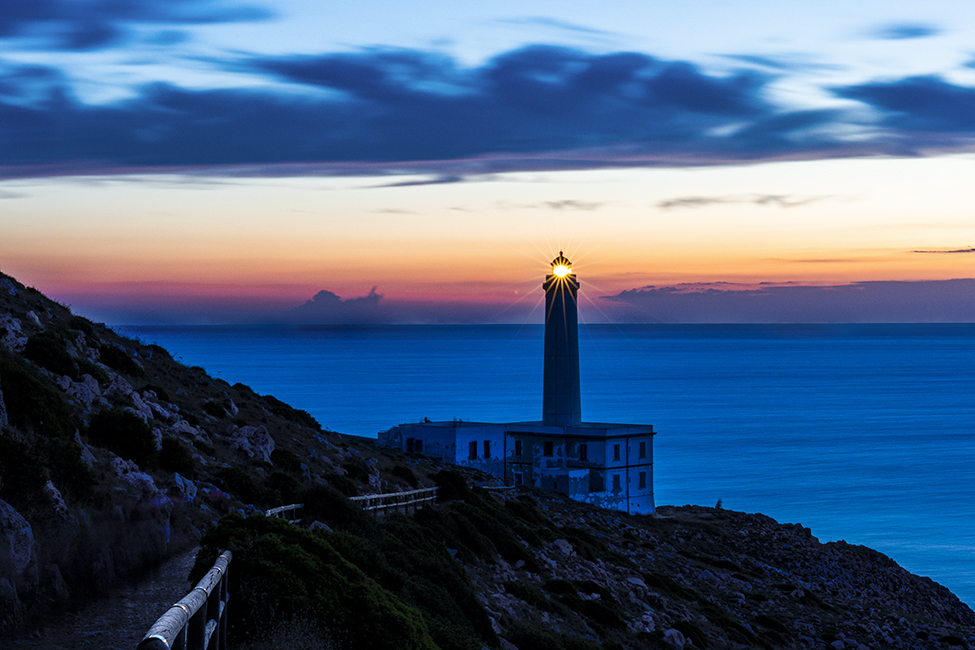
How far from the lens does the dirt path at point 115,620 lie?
10.5 m

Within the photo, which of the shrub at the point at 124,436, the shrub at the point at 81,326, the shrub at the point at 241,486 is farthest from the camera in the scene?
the shrub at the point at 81,326

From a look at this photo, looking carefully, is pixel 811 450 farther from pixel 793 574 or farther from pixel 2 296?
pixel 2 296

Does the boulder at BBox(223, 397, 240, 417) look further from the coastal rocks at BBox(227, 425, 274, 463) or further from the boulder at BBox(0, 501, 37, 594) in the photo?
the boulder at BBox(0, 501, 37, 594)

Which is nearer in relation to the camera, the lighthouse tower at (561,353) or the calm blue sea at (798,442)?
the lighthouse tower at (561,353)

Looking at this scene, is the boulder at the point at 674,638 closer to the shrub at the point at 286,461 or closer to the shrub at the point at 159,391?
the shrub at the point at 286,461

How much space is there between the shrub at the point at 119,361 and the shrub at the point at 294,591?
16191 mm

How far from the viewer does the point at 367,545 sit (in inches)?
669

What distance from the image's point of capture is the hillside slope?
12.3 m

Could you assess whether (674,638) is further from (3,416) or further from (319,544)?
(3,416)

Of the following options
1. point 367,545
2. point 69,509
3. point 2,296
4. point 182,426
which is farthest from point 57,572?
point 2,296

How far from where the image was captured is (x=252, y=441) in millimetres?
26781

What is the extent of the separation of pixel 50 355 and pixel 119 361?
19.1 feet

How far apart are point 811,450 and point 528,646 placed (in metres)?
103

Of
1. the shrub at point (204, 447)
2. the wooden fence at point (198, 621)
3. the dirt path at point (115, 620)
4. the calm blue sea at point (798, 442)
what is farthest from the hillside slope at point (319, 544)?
the calm blue sea at point (798, 442)
